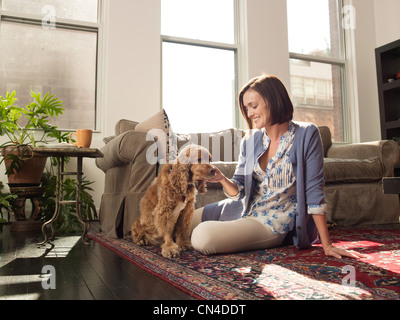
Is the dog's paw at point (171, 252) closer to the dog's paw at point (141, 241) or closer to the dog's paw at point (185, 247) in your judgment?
the dog's paw at point (185, 247)

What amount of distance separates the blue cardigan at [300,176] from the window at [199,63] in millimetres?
2622

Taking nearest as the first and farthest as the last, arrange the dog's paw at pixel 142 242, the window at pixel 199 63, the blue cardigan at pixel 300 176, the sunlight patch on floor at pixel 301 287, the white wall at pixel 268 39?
the sunlight patch on floor at pixel 301 287, the blue cardigan at pixel 300 176, the dog's paw at pixel 142 242, the window at pixel 199 63, the white wall at pixel 268 39

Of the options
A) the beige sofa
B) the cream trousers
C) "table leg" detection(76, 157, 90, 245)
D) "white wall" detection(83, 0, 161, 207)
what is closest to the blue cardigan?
the cream trousers

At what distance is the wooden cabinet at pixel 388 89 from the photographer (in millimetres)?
4887

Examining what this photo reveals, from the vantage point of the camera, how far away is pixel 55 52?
3984 millimetres

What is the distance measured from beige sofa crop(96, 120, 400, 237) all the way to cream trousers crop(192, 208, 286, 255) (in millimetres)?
832

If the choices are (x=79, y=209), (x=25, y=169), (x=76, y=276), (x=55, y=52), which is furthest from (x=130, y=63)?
(x=76, y=276)

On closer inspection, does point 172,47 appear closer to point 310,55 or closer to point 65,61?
point 65,61

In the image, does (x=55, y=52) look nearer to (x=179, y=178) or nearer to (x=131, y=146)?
(x=131, y=146)

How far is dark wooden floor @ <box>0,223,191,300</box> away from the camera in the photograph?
110 cm

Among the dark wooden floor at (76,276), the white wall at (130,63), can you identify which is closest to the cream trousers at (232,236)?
the dark wooden floor at (76,276)

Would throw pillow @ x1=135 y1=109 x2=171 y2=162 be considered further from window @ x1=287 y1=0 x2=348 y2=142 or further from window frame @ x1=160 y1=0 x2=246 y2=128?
window @ x1=287 y1=0 x2=348 y2=142

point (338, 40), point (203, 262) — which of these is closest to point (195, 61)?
point (338, 40)

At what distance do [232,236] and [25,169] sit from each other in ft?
7.44
